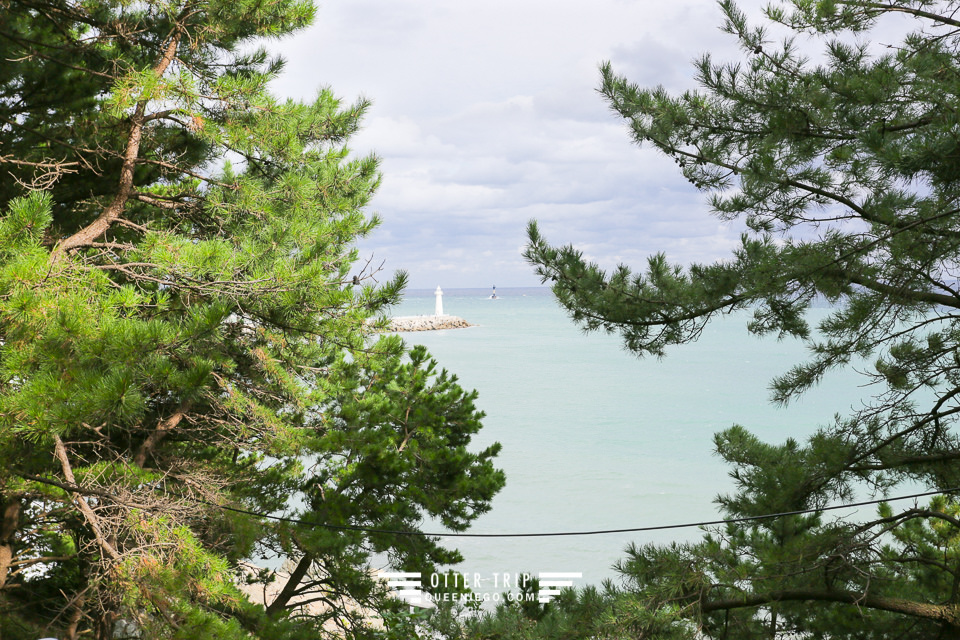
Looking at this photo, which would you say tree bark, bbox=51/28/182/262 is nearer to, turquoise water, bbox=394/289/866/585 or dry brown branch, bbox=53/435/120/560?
dry brown branch, bbox=53/435/120/560

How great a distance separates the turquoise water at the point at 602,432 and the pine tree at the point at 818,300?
390 millimetres

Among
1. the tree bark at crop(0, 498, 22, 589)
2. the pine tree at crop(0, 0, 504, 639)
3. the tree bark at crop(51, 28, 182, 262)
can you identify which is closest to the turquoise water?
the pine tree at crop(0, 0, 504, 639)

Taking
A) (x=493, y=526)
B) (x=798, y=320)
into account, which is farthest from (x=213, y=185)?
(x=493, y=526)

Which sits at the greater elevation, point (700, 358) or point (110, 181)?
point (700, 358)

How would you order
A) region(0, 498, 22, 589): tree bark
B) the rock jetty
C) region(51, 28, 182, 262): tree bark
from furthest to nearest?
the rock jetty < region(0, 498, 22, 589): tree bark < region(51, 28, 182, 262): tree bark

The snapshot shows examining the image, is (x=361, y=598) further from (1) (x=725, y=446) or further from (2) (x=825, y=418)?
(2) (x=825, y=418)

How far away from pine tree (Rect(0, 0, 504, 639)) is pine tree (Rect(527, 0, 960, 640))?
61.0 inches

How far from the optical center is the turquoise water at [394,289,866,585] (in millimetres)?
9086

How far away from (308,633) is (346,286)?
194cm

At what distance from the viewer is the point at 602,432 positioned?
1478 centimetres

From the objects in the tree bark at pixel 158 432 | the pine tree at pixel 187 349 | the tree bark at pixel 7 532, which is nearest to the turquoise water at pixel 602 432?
the pine tree at pixel 187 349

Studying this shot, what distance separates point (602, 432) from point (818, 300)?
12.1m

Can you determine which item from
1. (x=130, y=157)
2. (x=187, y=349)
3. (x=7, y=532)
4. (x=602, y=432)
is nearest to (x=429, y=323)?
(x=602, y=432)

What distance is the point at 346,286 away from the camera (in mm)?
3664
